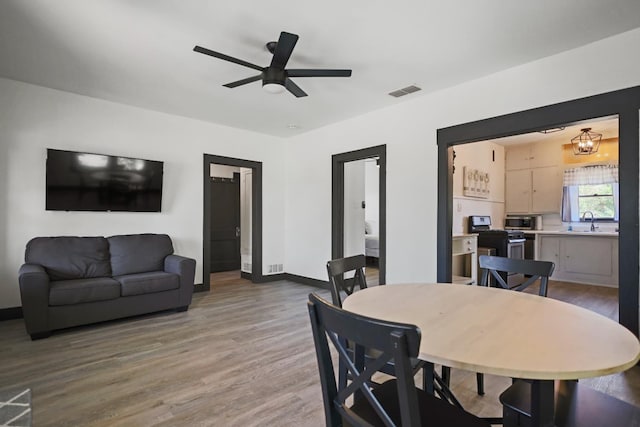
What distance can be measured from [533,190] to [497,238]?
98.3 inches

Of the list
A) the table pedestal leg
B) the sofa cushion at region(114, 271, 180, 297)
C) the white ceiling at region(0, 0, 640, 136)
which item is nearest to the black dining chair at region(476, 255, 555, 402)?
the table pedestal leg

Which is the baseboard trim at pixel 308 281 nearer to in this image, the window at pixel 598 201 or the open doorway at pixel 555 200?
the open doorway at pixel 555 200

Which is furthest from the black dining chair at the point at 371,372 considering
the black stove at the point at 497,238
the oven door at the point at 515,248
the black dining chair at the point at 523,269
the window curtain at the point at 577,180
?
the window curtain at the point at 577,180

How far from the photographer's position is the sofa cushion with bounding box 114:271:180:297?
11.5 feet

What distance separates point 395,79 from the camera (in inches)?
138

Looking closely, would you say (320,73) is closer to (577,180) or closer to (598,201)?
(577,180)

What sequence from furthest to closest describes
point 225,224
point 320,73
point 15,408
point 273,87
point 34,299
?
point 225,224 → point 34,299 → point 273,87 → point 320,73 → point 15,408

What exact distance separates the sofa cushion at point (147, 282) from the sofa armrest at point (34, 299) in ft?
2.09

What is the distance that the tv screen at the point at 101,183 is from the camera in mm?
3826

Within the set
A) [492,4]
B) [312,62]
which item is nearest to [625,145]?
[492,4]

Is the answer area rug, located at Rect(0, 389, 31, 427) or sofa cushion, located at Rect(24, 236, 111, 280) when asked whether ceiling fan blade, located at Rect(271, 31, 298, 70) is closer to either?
area rug, located at Rect(0, 389, 31, 427)

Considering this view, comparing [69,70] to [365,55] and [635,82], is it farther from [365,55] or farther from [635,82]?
[635,82]

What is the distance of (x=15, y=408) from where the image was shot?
198 centimetres

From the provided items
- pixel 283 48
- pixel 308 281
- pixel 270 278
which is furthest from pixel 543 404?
pixel 270 278
